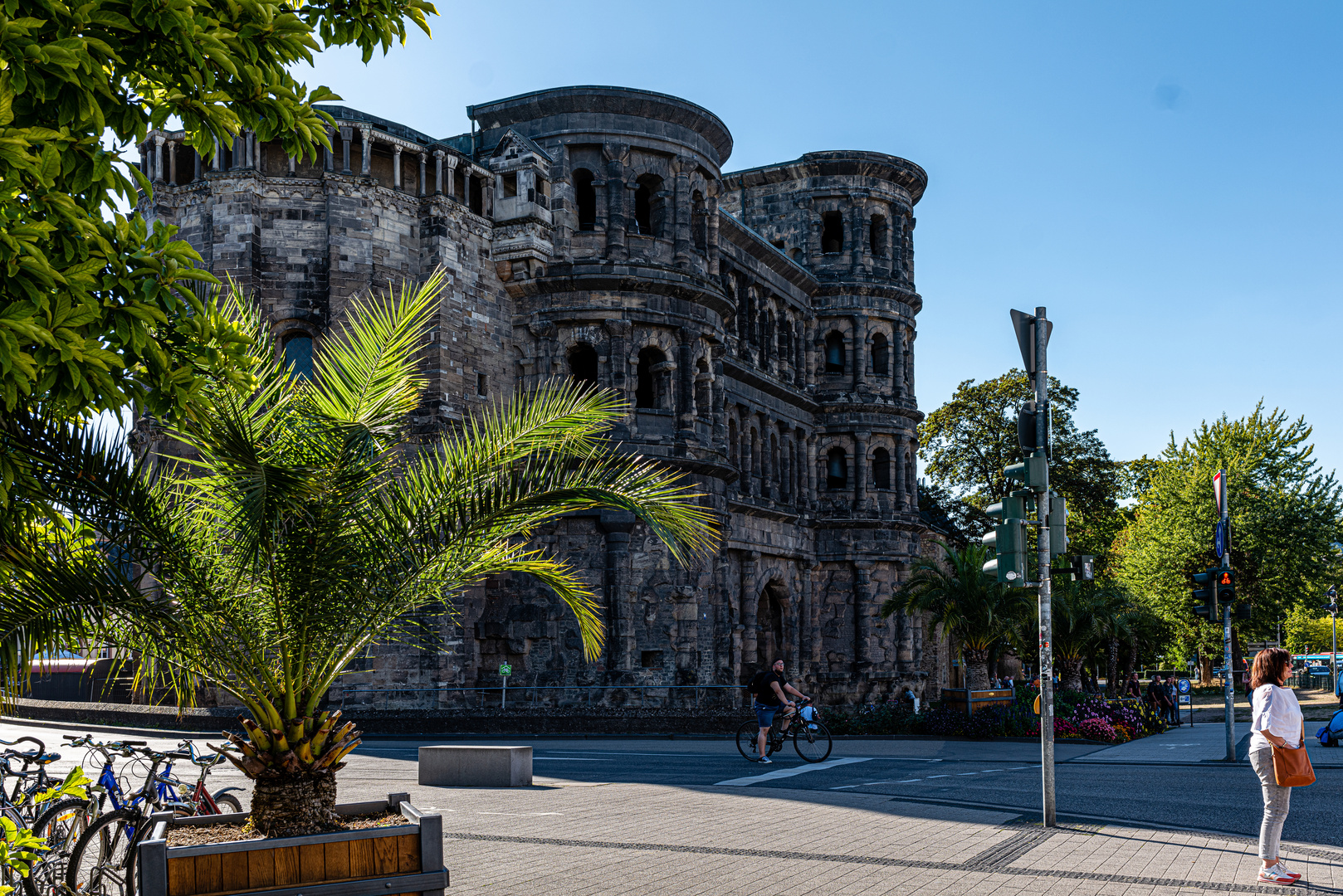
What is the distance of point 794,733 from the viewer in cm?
1889

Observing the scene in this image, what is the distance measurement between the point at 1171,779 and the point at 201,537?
13.6 meters

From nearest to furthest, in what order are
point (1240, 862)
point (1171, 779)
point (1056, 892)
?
1. point (1056, 892)
2. point (1240, 862)
3. point (1171, 779)

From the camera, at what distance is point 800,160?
45094 mm

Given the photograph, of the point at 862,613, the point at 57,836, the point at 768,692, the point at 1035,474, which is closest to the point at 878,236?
the point at 862,613

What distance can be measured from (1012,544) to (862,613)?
109 feet

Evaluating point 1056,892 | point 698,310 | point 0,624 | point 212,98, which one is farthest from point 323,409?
point 698,310

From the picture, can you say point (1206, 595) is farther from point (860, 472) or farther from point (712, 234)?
point (860, 472)

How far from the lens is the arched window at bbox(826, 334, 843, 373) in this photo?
4631 centimetres

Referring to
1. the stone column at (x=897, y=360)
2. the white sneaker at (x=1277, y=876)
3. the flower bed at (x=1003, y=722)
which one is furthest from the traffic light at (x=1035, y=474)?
the stone column at (x=897, y=360)

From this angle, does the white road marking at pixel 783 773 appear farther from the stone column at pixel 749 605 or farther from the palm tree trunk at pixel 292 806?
the stone column at pixel 749 605

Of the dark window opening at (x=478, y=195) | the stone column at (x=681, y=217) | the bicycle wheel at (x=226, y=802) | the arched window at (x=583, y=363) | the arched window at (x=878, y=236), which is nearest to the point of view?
the bicycle wheel at (x=226, y=802)

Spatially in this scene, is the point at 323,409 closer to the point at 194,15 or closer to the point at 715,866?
the point at 194,15

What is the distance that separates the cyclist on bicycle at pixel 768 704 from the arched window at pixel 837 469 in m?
27.2

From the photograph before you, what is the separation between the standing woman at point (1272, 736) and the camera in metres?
8.41
